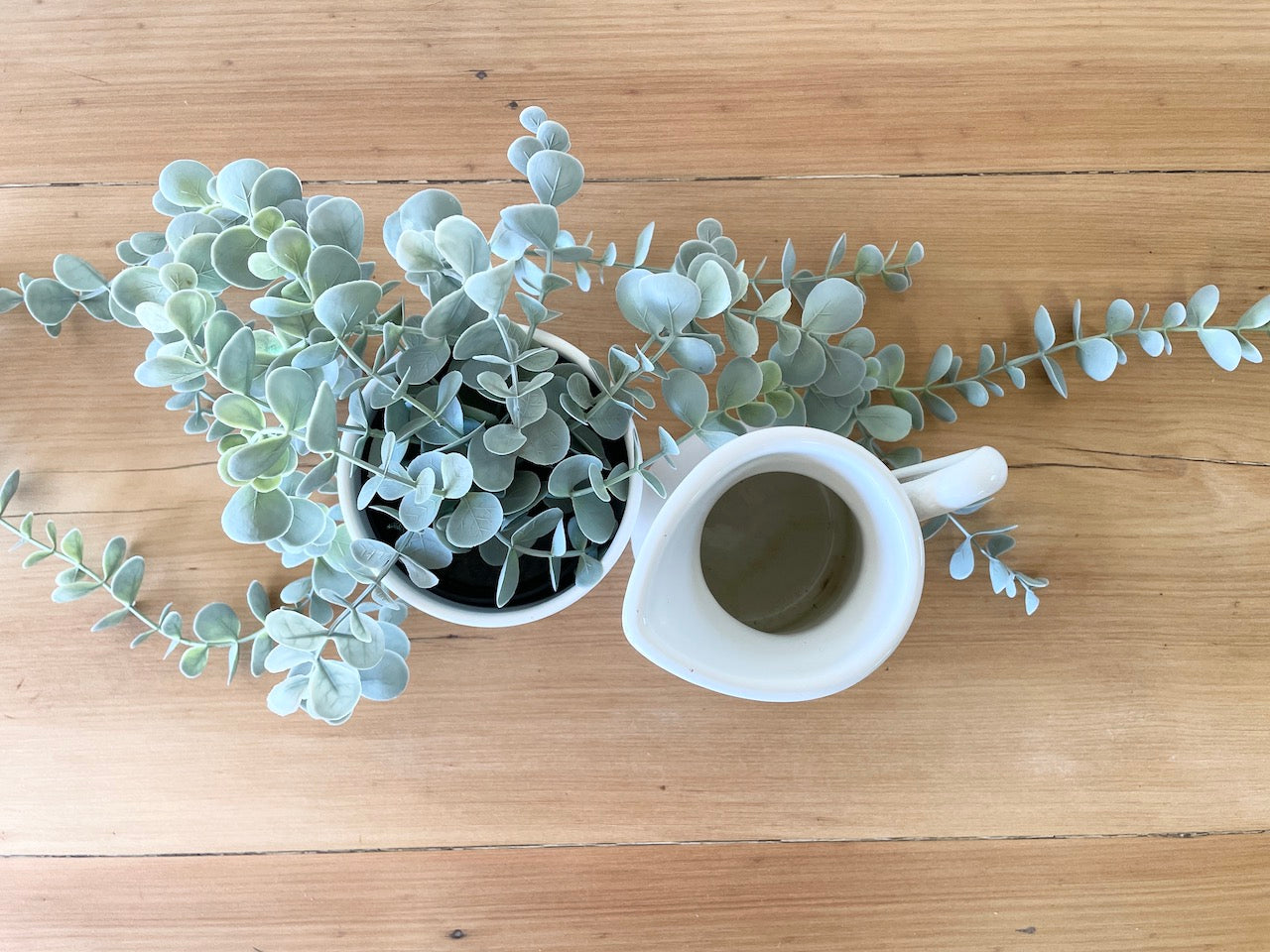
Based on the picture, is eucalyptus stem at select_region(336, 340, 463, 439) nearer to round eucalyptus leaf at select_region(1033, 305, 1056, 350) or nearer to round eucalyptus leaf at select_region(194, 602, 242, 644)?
round eucalyptus leaf at select_region(194, 602, 242, 644)

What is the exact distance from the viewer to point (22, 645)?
1.85 feet

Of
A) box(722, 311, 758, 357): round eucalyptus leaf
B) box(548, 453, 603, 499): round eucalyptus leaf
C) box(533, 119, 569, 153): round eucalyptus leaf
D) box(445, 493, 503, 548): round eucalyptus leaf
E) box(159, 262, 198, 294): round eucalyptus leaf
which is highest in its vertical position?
box(533, 119, 569, 153): round eucalyptus leaf

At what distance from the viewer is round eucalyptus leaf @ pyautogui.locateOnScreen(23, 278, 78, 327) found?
1.69 feet

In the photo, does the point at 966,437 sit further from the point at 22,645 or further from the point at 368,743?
the point at 22,645

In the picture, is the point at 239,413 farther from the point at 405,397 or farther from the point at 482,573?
the point at 482,573

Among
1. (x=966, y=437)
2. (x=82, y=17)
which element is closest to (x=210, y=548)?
(x=82, y=17)

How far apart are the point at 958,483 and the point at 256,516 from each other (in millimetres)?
283

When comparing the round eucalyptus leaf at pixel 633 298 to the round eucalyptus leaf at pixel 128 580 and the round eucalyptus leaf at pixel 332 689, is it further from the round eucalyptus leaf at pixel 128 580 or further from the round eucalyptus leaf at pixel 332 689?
the round eucalyptus leaf at pixel 128 580

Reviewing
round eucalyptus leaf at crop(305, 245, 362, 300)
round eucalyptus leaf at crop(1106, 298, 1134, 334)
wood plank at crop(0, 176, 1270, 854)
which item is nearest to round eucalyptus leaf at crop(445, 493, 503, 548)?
round eucalyptus leaf at crop(305, 245, 362, 300)

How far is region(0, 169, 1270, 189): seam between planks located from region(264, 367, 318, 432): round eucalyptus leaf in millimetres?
303

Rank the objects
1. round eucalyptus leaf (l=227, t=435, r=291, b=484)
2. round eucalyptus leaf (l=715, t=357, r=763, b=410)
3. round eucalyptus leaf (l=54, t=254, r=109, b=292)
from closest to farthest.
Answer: round eucalyptus leaf (l=227, t=435, r=291, b=484) < round eucalyptus leaf (l=715, t=357, r=763, b=410) < round eucalyptus leaf (l=54, t=254, r=109, b=292)

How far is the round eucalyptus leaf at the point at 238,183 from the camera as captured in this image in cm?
37

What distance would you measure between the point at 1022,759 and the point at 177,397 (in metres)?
0.57

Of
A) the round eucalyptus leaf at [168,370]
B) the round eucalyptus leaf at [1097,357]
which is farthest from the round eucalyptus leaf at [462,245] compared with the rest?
the round eucalyptus leaf at [1097,357]
